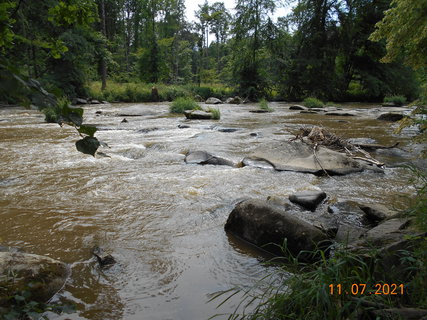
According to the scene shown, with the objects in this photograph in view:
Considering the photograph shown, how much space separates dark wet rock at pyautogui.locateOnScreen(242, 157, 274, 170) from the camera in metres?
5.88

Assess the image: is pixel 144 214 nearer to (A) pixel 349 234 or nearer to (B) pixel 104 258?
(B) pixel 104 258

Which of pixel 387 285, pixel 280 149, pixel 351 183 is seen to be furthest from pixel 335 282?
pixel 280 149

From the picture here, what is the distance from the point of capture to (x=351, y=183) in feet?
16.5

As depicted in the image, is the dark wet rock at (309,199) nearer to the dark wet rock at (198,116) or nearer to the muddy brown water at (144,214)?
the muddy brown water at (144,214)

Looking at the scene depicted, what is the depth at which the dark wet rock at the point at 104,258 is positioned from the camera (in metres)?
2.68

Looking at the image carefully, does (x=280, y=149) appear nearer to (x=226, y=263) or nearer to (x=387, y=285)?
(x=226, y=263)

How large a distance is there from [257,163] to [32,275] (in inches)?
173

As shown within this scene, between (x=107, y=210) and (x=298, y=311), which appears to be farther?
(x=107, y=210)

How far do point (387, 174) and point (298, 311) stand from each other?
443cm

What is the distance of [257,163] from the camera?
602cm

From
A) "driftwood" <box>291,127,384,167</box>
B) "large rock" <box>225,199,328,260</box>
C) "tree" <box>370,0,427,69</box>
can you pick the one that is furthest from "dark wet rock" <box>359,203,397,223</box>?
"driftwood" <box>291,127,384,167</box>

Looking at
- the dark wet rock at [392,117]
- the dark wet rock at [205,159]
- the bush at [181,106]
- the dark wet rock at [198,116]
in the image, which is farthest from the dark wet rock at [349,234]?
the bush at [181,106]
